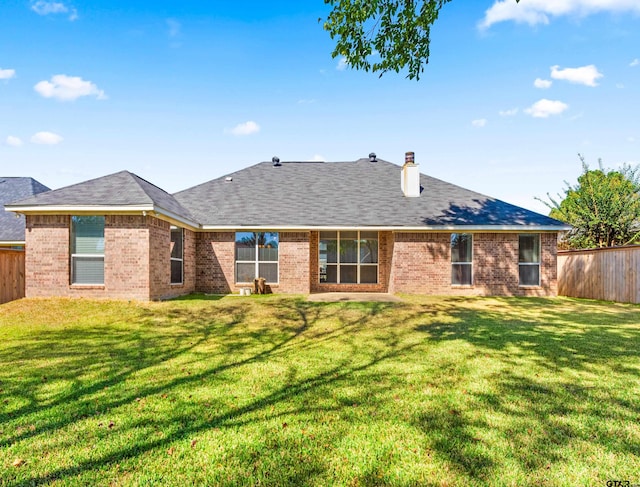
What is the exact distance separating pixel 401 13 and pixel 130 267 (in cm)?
1035

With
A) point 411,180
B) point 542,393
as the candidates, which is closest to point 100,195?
point 542,393

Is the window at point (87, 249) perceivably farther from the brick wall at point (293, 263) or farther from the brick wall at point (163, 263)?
the brick wall at point (293, 263)

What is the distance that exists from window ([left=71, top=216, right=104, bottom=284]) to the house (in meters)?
0.03

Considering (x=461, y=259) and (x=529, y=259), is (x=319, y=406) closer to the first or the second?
(x=461, y=259)

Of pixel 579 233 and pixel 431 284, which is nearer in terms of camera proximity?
pixel 431 284

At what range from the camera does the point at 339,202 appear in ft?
54.2

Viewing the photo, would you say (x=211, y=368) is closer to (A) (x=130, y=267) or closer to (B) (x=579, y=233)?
(A) (x=130, y=267)

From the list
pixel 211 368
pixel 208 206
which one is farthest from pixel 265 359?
pixel 208 206

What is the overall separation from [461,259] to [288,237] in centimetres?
757

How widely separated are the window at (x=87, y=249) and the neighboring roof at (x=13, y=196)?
332 inches

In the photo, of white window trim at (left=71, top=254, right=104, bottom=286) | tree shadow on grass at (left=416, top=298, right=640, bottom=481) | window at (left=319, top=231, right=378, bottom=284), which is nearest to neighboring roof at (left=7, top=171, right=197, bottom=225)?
white window trim at (left=71, top=254, right=104, bottom=286)

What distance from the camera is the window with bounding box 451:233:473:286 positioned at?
1496 centimetres

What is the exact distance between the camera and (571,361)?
5.41 meters

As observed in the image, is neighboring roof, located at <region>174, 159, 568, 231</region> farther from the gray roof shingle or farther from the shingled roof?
the gray roof shingle
